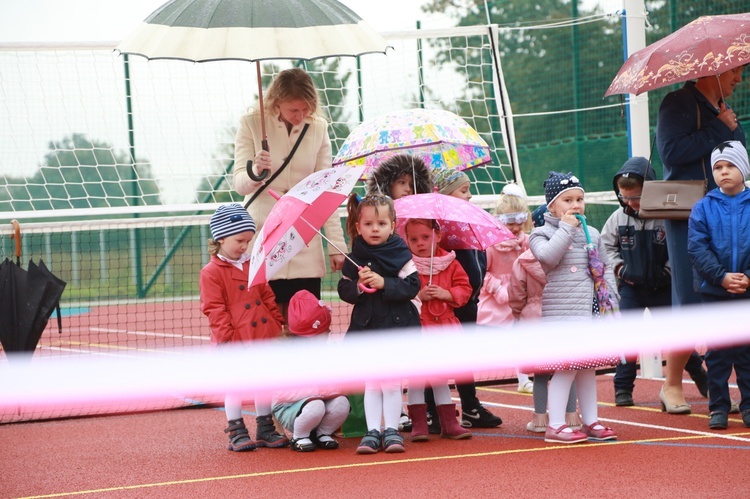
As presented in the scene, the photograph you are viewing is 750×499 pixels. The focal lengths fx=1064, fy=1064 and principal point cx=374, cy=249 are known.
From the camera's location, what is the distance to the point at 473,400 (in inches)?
270

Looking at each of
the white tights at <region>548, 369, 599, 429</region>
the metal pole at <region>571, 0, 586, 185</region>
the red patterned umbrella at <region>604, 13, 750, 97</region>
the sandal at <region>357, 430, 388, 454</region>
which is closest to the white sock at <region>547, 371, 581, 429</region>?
the white tights at <region>548, 369, 599, 429</region>

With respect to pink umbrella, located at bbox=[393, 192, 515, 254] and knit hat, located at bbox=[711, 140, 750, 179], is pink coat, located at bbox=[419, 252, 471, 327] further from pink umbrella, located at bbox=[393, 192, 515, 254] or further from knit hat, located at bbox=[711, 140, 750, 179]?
knit hat, located at bbox=[711, 140, 750, 179]

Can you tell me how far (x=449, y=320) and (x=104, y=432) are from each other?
2638 millimetres

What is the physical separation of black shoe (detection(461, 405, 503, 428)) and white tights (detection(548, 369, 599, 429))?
2.33 feet

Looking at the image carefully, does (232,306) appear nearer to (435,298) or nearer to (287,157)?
(287,157)

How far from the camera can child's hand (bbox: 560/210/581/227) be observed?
6070mm

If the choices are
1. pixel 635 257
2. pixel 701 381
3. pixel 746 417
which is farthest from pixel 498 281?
pixel 746 417

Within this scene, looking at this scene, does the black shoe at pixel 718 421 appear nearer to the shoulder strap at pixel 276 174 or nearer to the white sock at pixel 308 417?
the white sock at pixel 308 417

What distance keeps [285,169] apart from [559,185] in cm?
167

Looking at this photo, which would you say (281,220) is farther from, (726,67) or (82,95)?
(82,95)

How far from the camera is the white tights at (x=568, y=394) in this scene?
242 inches

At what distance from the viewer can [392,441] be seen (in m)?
5.98

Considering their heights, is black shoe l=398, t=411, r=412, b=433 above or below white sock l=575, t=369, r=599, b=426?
below

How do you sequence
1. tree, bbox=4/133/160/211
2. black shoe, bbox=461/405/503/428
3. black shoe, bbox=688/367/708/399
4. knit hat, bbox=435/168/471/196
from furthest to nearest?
tree, bbox=4/133/160/211, black shoe, bbox=688/367/708/399, knit hat, bbox=435/168/471/196, black shoe, bbox=461/405/503/428
